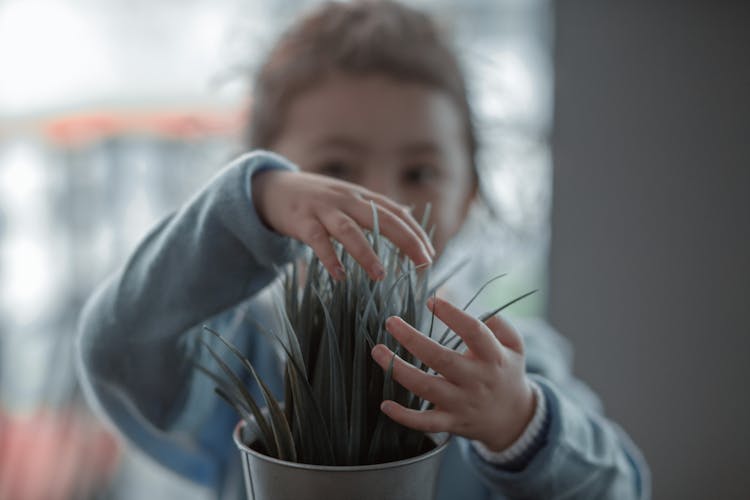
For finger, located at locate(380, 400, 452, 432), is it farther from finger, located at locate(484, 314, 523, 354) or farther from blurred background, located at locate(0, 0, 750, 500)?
blurred background, located at locate(0, 0, 750, 500)

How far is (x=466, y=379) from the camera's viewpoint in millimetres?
296

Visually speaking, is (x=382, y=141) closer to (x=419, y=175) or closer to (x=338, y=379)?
(x=419, y=175)

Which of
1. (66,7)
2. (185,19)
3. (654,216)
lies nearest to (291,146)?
(654,216)

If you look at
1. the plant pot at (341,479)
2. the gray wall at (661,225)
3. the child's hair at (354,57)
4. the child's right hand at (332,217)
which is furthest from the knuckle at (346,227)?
the gray wall at (661,225)

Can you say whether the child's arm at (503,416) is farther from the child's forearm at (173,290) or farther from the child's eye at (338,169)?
the child's eye at (338,169)

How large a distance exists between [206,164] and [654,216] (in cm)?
110

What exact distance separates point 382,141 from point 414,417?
0.52 m

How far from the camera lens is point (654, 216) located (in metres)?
1.52

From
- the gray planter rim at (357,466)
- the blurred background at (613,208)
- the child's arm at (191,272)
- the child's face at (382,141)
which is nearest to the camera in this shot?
the gray planter rim at (357,466)

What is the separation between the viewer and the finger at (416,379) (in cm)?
26

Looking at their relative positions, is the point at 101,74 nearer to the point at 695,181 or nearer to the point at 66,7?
the point at 66,7

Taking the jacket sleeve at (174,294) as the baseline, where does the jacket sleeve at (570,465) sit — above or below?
below

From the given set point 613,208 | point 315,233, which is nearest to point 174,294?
point 315,233

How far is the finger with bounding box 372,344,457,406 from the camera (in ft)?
0.85
